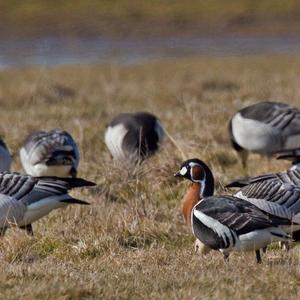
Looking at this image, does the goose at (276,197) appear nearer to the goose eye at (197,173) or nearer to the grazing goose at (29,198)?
the goose eye at (197,173)

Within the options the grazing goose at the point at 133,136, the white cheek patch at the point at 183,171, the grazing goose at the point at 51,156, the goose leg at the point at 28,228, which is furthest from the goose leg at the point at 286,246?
the grazing goose at the point at 133,136

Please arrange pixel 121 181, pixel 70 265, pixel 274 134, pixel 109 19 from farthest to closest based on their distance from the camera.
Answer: pixel 109 19, pixel 274 134, pixel 121 181, pixel 70 265

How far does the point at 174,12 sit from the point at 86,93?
23.3 m

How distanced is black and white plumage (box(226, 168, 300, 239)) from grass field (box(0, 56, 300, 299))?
0.28 metres

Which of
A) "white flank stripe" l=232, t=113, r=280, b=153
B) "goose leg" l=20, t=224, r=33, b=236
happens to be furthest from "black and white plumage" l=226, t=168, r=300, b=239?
"white flank stripe" l=232, t=113, r=280, b=153

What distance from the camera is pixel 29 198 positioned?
286 inches

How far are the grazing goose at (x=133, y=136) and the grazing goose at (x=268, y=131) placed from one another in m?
0.91

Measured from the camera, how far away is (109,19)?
38719 millimetres

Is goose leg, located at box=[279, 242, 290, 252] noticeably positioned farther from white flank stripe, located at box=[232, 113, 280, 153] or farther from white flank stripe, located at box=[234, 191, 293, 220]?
white flank stripe, located at box=[232, 113, 280, 153]

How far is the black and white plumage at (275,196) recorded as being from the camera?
6.66m

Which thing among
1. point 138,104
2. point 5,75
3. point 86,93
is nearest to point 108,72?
point 5,75

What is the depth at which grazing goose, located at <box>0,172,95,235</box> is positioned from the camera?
721 centimetres

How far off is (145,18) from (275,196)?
108 feet

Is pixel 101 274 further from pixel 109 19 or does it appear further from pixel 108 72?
pixel 109 19
